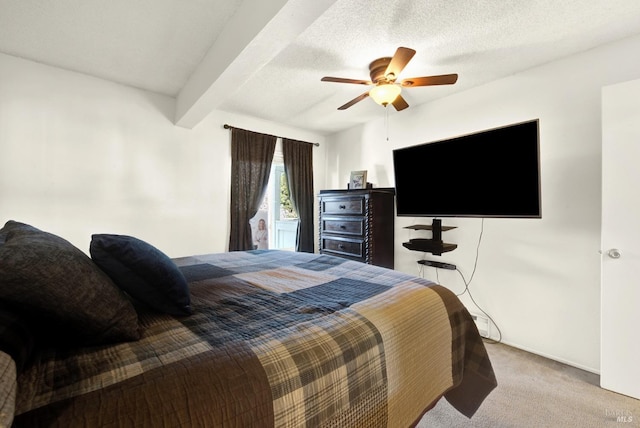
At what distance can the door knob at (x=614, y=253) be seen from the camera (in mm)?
1734

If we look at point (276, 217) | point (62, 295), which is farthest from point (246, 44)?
point (276, 217)

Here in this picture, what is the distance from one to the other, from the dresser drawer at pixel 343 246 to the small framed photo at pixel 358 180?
0.81 meters

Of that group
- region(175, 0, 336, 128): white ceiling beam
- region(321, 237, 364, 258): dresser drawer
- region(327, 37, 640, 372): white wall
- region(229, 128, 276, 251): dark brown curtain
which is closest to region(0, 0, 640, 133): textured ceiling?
region(175, 0, 336, 128): white ceiling beam

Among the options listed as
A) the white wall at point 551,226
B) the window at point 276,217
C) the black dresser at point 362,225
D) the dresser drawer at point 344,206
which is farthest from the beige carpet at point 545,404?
the window at point 276,217

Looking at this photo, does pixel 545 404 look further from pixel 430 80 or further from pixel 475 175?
pixel 430 80

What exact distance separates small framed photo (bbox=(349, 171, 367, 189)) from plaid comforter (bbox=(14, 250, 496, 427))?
85.2 inches

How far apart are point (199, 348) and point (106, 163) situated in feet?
8.58

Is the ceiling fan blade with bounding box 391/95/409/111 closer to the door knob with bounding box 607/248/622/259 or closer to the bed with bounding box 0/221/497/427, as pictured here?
the bed with bounding box 0/221/497/427

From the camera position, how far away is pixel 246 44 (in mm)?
1564

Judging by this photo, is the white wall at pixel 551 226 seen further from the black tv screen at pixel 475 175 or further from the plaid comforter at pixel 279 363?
the plaid comforter at pixel 279 363

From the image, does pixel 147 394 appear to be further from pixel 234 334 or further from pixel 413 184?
pixel 413 184

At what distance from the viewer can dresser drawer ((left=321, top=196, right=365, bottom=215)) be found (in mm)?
3042

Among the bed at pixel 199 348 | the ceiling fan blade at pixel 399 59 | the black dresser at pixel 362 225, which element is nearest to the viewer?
the bed at pixel 199 348

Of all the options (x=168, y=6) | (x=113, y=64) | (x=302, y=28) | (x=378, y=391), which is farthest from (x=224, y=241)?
(x=378, y=391)
